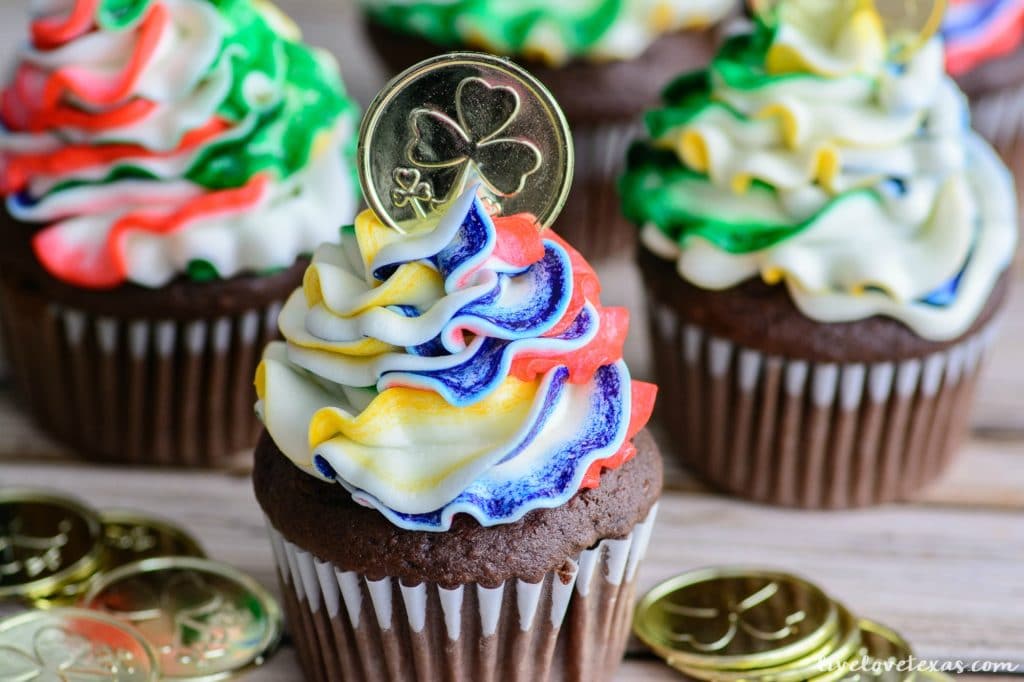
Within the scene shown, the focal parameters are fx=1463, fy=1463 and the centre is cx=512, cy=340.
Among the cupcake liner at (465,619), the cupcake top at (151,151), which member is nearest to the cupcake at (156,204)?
the cupcake top at (151,151)

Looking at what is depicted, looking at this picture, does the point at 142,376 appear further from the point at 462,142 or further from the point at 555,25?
the point at 555,25

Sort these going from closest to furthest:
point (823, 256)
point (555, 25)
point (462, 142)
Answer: point (462, 142) → point (823, 256) → point (555, 25)

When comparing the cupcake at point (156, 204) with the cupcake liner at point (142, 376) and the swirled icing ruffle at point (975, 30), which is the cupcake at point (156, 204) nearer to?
the cupcake liner at point (142, 376)

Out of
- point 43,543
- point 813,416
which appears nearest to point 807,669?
point 813,416

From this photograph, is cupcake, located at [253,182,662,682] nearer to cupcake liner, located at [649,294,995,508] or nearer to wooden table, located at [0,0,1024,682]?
wooden table, located at [0,0,1024,682]

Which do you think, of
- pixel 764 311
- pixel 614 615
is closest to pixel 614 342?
pixel 614 615

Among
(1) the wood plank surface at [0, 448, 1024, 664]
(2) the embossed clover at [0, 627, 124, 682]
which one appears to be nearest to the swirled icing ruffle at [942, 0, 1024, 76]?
(1) the wood plank surface at [0, 448, 1024, 664]
